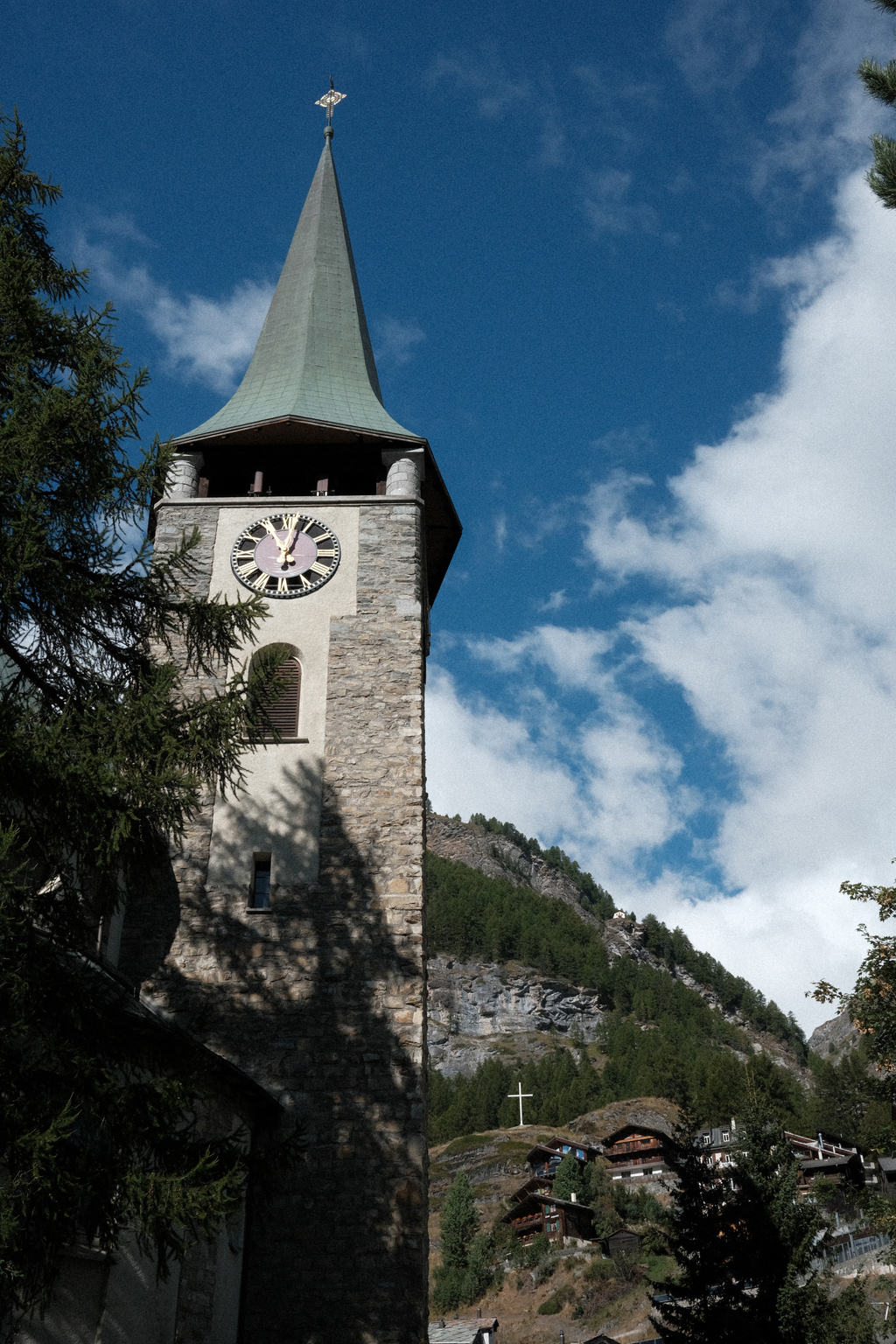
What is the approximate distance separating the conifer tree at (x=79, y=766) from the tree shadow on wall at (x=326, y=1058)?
14.3 ft

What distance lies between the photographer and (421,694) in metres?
18.3

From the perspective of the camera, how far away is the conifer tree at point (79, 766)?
7535 mm

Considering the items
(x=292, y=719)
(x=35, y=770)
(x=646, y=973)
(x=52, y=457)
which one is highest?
(x=646, y=973)

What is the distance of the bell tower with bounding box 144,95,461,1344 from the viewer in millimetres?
14258

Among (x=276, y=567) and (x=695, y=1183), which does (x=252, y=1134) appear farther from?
(x=276, y=567)

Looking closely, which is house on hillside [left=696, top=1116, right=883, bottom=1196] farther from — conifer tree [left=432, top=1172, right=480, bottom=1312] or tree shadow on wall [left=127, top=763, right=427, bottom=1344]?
tree shadow on wall [left=127, top=763, right=427, bottom=1344]

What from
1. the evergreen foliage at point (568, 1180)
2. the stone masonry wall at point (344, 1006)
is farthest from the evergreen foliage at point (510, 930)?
the stone masonry wall at point (344, 1006)

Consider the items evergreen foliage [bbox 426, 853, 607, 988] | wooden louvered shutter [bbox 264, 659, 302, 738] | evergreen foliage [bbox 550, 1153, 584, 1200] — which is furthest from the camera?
evergreen foliage [bbox 426, 853, 607, 988]

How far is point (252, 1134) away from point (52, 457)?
935cm

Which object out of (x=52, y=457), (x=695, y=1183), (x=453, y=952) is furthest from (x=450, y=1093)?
(x=52, y=457)

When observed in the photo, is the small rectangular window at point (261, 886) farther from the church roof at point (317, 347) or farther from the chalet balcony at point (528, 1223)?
the chalet balcony at point (528, 1223)

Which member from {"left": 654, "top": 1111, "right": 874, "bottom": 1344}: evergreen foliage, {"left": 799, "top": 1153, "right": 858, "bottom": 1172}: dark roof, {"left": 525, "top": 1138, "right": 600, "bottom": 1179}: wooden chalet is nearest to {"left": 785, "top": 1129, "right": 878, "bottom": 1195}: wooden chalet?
{"left": 799, "top": 1153, "right": 858, "bottom": 1172}: dark roof

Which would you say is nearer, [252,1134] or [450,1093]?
[252,1134]

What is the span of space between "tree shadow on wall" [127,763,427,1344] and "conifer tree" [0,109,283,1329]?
14.3ft
